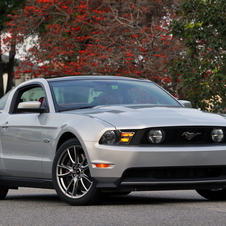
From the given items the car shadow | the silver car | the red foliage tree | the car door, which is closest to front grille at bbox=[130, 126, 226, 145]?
the silver car

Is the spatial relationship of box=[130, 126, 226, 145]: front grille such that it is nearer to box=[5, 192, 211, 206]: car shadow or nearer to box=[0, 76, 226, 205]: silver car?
box=[0, 76, 226, 205]: silver car

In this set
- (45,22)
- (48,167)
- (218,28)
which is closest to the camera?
(48,167)

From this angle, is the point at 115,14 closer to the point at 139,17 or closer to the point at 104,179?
the point at 139,17

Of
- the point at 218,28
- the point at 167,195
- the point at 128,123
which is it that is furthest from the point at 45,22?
the point at 128,123

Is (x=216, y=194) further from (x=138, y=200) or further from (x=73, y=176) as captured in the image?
(x=73, y=176)

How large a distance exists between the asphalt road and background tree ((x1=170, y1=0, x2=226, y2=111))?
11.2 metres

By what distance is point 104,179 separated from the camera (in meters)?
8.12

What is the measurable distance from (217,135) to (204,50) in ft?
42.5

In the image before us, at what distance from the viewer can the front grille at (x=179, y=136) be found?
318 inches

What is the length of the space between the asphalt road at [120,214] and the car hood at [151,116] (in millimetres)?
871

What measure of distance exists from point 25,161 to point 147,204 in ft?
5.83

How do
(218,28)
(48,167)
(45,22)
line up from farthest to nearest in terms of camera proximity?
(45,22) < (218,28) < (48,167)

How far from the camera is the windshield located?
30.8 feet

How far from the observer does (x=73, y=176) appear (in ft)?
28.0
